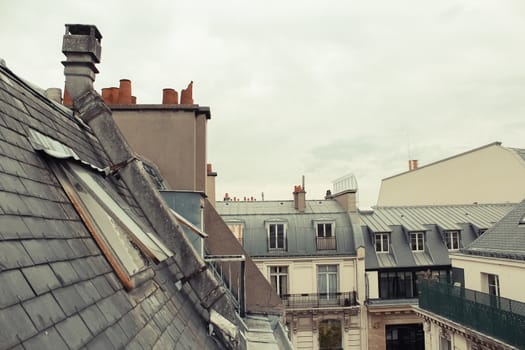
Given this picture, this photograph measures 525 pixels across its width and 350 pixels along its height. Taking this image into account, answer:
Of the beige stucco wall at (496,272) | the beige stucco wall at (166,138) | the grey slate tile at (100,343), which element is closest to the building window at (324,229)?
the beige stucco wall at (496,272)

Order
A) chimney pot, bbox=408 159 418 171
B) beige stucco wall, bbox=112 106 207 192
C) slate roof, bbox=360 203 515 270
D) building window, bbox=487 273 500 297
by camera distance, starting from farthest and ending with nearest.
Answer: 1. chimney pot, bbox=408 159 418 171
2. slate roof, bbox=360 203 515 270
3. building window, bbox=487 273 500 297
4. beige stucco wall, bbox=112 106 207 192

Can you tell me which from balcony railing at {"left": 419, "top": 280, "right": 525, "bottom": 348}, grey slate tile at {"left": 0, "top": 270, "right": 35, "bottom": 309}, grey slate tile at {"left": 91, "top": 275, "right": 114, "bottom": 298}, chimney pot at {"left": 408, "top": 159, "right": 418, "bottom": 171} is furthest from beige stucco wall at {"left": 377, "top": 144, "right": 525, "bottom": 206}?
grey slate tile at {"left": 0, "top": 270, "right": 35, "bottom": 309}

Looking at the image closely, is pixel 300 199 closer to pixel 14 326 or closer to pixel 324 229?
pixel 324 229

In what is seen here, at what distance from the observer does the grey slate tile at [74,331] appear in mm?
2406

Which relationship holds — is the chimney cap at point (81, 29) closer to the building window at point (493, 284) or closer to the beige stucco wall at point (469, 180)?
the building window at point (493, 284)

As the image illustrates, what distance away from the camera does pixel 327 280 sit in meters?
25.6

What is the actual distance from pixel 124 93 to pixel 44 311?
8.02 metres

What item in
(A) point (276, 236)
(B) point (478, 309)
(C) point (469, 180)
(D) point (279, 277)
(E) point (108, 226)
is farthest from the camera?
(C) point (469, 180)

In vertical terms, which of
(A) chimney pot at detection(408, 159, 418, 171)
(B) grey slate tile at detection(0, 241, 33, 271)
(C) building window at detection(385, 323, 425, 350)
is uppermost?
(A) chimney pot at detection(408, 159, 418, 171)

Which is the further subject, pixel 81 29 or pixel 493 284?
pixel 493 284

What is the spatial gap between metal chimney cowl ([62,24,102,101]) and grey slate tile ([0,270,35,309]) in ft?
14.8

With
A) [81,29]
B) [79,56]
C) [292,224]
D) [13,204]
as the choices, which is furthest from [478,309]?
[13,204]

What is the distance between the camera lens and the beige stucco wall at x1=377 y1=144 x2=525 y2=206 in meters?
29.7

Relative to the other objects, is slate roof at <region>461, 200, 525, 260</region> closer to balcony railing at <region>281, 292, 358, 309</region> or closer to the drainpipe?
balcony railing at <region>281, 292, 358, 309</region>
